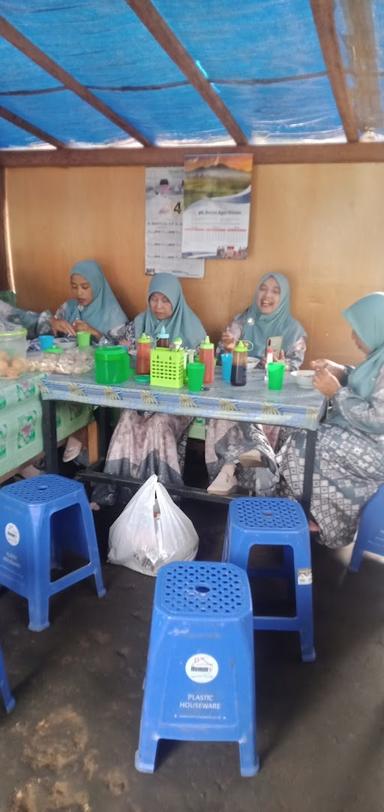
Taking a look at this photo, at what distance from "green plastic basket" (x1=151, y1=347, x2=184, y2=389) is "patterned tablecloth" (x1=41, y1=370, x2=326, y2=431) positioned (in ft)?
0.17

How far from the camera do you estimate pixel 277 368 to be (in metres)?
2.40

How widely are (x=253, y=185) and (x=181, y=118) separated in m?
0.73

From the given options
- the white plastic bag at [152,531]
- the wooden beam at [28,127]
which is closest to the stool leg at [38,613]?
the white plastic bag at [152,531]

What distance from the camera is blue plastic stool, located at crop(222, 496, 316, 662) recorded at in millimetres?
1832

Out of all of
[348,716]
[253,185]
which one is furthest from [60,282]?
[348,716]

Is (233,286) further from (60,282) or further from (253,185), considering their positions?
(60,282)

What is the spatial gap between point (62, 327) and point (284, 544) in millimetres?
2333

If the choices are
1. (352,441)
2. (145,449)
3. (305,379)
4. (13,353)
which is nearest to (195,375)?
(305,379)

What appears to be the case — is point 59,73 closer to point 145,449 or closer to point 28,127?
point 28,127

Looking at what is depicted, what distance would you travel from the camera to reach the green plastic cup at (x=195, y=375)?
2359 millimetres

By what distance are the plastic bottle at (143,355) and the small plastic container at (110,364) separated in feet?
0.26

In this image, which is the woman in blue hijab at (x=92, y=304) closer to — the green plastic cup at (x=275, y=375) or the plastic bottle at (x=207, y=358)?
the plastic bottle at (x=207, y=358)

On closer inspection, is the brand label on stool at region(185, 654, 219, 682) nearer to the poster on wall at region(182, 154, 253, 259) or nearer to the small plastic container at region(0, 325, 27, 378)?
the small plastic container at region(0, 325, 27, 378)

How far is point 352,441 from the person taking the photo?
2.41 m
